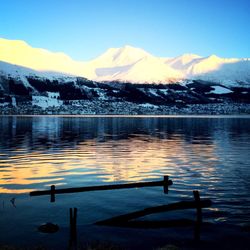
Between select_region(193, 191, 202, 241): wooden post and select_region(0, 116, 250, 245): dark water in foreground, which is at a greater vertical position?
select_region(193, 191, 202, 241): wooden post

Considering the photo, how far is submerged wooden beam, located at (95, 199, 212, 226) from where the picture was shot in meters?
20.5

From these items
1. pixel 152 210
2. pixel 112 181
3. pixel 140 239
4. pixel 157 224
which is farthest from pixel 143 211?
pixel 112 181

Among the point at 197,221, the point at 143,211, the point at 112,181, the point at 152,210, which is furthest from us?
the point at 112,181

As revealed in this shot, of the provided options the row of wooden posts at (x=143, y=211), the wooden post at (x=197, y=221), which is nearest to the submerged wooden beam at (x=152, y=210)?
the row of wooden posts at (x=143, y=211)

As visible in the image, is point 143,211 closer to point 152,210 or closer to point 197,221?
point 152,210

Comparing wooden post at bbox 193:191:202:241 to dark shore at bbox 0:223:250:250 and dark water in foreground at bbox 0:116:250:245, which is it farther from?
dark water in foreground at bbox 0:116:250:245

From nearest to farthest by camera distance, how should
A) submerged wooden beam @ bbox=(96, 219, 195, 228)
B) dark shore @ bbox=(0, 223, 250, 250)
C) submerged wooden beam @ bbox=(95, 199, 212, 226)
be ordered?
dark shore @ bbox=(0, 223, 250, 250) < submerged wooden beam @ bbox=(95, 199, 212, 226) < submerged wooden beam @ bbox=(96, 219, 195, 228)

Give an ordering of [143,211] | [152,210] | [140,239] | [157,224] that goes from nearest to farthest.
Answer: [140,239] < [152,210] < [143,211] < [157,224]

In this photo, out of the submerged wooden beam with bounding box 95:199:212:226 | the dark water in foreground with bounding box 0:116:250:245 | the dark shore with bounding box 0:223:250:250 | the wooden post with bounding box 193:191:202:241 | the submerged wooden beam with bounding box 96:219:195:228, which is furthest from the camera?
the dark water in foreground with bounding box 0:116:250:245

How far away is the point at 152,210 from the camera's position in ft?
67.8

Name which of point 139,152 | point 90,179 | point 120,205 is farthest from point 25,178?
point 139,152

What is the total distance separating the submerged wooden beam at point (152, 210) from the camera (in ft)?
67.1

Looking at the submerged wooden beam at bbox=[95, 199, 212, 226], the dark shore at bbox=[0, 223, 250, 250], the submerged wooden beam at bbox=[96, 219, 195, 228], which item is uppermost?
the submerged wooden beam at bbox=[95, 199, 212, 226]

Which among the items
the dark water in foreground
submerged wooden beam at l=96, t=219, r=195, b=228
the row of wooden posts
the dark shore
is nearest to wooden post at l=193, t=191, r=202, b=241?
the row of wooden posts
